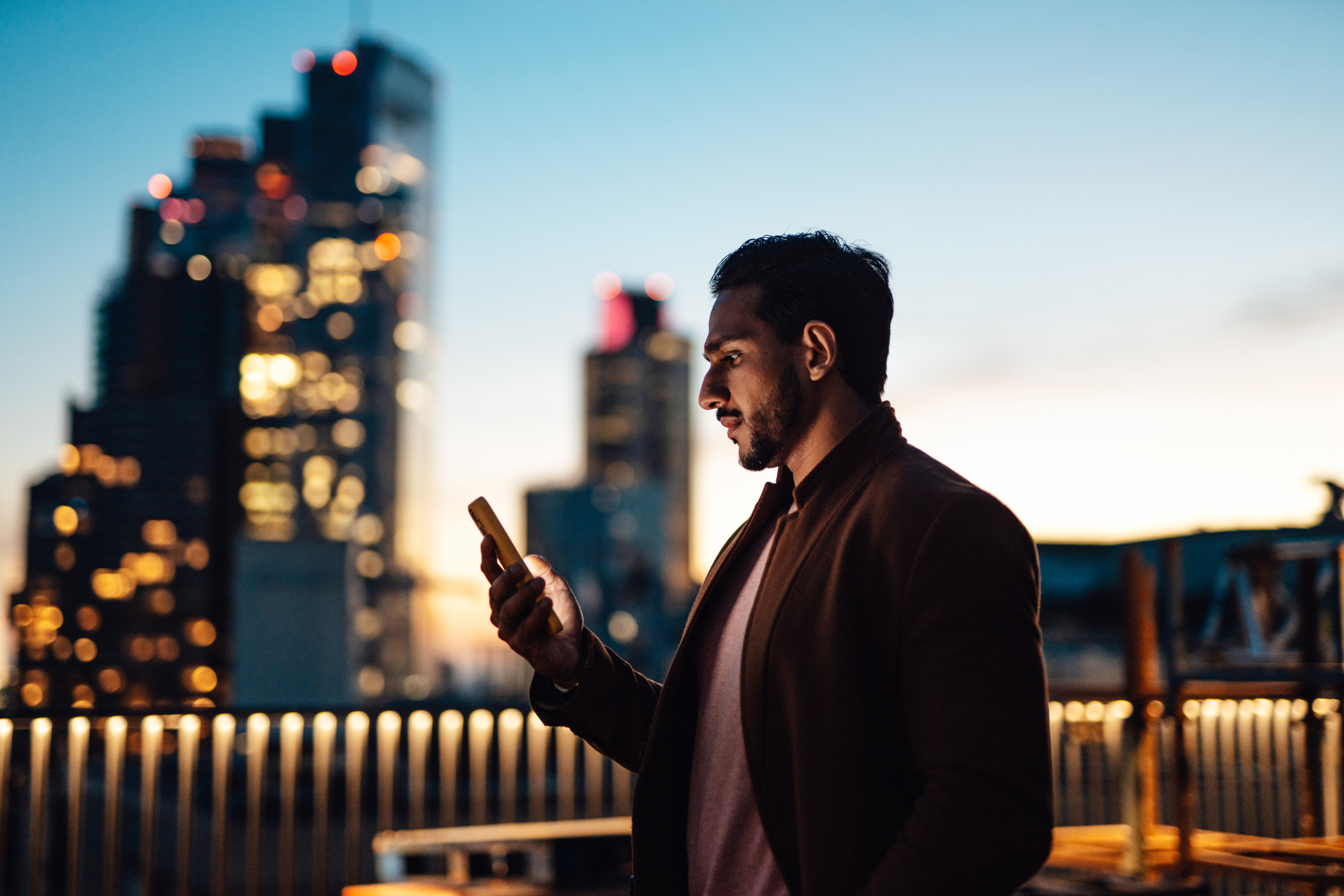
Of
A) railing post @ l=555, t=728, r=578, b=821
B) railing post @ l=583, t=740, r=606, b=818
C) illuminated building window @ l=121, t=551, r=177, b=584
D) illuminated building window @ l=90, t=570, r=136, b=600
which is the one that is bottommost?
illuminated building window @ l=90, t=570, r=136, b=600

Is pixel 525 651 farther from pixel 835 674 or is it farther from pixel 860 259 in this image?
pixel 860 259

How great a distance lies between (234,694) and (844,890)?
6536cm

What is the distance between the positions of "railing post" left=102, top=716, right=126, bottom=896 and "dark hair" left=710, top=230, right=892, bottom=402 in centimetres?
453

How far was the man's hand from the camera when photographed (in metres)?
1.83

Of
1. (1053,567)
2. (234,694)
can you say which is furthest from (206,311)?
(1053,567)

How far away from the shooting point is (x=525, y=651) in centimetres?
190

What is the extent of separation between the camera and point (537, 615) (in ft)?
6.03

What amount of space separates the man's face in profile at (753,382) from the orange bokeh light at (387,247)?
625 feet

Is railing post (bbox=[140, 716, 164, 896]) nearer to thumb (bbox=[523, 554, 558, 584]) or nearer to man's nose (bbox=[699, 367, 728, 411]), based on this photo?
thumb (bbox=[523, 554, 558, 584])

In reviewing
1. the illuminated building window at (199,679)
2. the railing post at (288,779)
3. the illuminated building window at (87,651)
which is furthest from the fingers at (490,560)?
the illuminated building window at (87,651)

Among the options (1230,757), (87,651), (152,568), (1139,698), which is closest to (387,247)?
(152,568)

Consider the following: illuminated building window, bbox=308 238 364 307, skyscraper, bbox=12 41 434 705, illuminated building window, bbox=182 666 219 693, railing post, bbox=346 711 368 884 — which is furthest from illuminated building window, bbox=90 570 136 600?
railing post, bbox=346 711 368 884

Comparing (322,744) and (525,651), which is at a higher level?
(525,651)

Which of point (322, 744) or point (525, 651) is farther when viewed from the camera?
point (322, 744)
